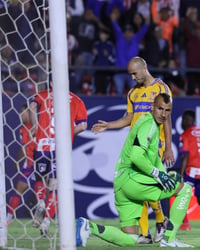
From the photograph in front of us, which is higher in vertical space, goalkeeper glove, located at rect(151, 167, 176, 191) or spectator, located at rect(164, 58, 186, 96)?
spectator, located at rect(164, 58, 186, 96)

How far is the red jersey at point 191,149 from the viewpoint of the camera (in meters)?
13.5

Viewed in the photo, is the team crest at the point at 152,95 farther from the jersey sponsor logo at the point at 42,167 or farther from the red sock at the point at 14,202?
the red sock at the point at 14,202

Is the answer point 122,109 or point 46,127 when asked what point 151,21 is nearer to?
point 122,109

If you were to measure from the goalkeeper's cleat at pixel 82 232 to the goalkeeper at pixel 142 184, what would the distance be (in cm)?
4

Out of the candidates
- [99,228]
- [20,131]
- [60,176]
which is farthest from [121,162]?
[20,131]

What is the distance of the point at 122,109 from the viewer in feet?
51.3

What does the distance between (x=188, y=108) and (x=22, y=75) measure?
374 centimetres

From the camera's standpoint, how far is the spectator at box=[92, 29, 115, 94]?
1609 cm

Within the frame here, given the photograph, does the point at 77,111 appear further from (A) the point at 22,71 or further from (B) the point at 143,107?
(A) the point at 22,71

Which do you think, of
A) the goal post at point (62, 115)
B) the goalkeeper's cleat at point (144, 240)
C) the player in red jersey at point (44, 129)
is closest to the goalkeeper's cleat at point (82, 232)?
the goal post at point (62, 115)

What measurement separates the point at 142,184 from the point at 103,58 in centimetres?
814

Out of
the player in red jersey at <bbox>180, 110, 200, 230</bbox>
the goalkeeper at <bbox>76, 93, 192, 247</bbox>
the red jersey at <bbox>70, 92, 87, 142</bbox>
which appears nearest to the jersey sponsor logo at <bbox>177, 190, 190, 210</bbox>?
the goalkeeper at <bbox>76, 93, 192, 247</bbox>

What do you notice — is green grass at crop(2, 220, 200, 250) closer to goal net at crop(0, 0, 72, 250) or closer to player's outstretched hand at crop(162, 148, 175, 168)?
goal net at crop(0, 0, 72, 250)

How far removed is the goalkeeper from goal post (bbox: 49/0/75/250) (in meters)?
1.08
